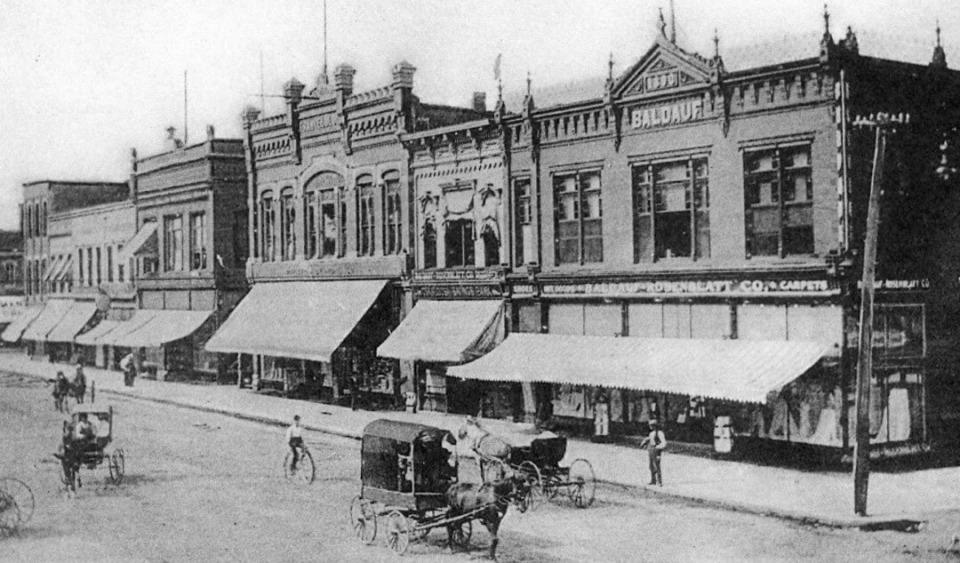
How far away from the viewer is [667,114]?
26.8 metres

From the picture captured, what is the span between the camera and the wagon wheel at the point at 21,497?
1720 centimetres

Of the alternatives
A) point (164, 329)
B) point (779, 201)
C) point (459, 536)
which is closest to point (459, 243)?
point (779, 201)

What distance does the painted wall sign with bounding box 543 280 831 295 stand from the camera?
23.7 meters

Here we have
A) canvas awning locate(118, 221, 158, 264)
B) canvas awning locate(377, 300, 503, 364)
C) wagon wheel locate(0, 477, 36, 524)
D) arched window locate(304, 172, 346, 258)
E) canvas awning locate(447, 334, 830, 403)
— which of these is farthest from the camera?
canvas awning locate(118, 221, 158, 264)

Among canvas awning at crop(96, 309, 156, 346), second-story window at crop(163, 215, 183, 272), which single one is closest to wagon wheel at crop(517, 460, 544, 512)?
second-story window at crop(163, 215, 183, 272)

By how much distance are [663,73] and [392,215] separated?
13284 mm

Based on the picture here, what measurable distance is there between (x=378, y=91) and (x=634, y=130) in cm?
1245

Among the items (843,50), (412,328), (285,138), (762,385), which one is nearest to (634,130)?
(843,50)

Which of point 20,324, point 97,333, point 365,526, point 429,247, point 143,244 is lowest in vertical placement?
point 365,526

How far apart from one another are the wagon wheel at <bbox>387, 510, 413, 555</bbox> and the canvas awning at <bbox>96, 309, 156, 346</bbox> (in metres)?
37.8

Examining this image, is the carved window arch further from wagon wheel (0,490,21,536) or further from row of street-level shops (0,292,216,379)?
wagon wheel (0,490,21,536)

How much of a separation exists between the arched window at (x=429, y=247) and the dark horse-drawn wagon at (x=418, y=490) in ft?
60.2

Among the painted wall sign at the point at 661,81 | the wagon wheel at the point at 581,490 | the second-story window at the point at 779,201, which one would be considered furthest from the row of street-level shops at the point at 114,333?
the wagon wheel at the point at 581,490

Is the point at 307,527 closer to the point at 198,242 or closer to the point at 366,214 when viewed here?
the point at 366,214
